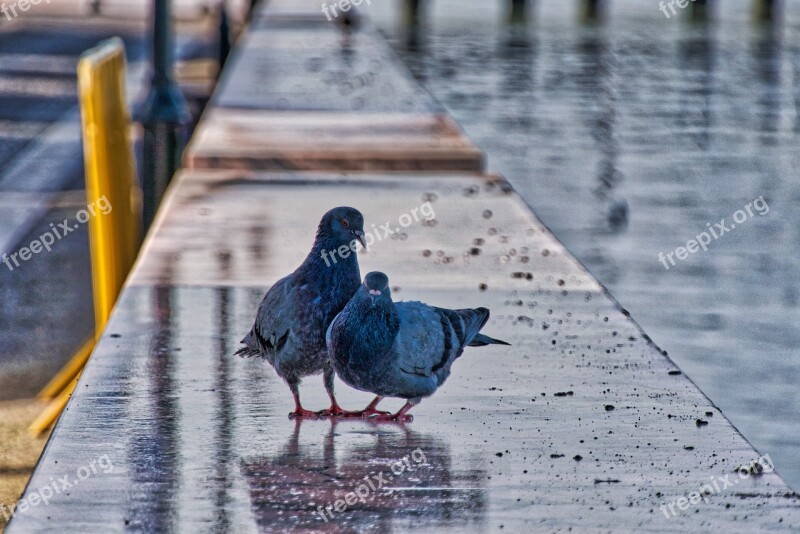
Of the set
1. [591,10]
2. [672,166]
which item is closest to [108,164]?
[672,166]

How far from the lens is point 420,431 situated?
16.5ft

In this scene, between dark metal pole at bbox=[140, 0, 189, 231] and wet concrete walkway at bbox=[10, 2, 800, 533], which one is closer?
wet concrete walkway at bbox=[10, 2, 800, 533]

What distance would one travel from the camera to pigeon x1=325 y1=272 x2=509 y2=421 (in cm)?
450

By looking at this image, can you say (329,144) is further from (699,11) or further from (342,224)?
(699,11)

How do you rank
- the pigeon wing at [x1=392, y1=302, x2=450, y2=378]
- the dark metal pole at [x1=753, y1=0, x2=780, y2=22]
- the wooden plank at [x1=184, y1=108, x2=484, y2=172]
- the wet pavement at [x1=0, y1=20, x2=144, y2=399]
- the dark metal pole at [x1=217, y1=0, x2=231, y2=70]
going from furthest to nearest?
the dark metal pole at [x1=753, y1=0, x2=780, y2=22] < the dark metal pole at [x1=217, y1=0, x2=231, y2=70] < the wooden plank at [x1=184, y1=108, x2=484, y2=172] < the wet pavement at [x1=0, y1=20, x2=144, y2=399] < the pigeon wing at [x1=392, y1=302, x2=450, y2=378]

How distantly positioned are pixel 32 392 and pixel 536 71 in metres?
15.9

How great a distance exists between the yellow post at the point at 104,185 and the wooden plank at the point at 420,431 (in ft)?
1.52

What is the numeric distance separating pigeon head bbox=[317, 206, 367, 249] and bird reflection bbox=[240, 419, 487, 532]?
28.1 inches

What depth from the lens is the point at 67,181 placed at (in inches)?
535

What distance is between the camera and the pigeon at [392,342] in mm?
4496

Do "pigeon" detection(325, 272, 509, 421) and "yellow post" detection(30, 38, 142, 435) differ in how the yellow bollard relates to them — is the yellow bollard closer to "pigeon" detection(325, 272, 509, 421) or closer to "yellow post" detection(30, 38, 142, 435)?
"yellow post" detection(30, 38, 142, 435)

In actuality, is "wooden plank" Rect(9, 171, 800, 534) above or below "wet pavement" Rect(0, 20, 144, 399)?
above

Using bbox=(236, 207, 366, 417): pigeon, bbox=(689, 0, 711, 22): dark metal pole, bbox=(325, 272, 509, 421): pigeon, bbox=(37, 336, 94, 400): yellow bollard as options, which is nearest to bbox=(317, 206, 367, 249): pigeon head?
bbox=(236, 207, 366, 417): pigeon

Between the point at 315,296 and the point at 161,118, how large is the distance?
555 cm
